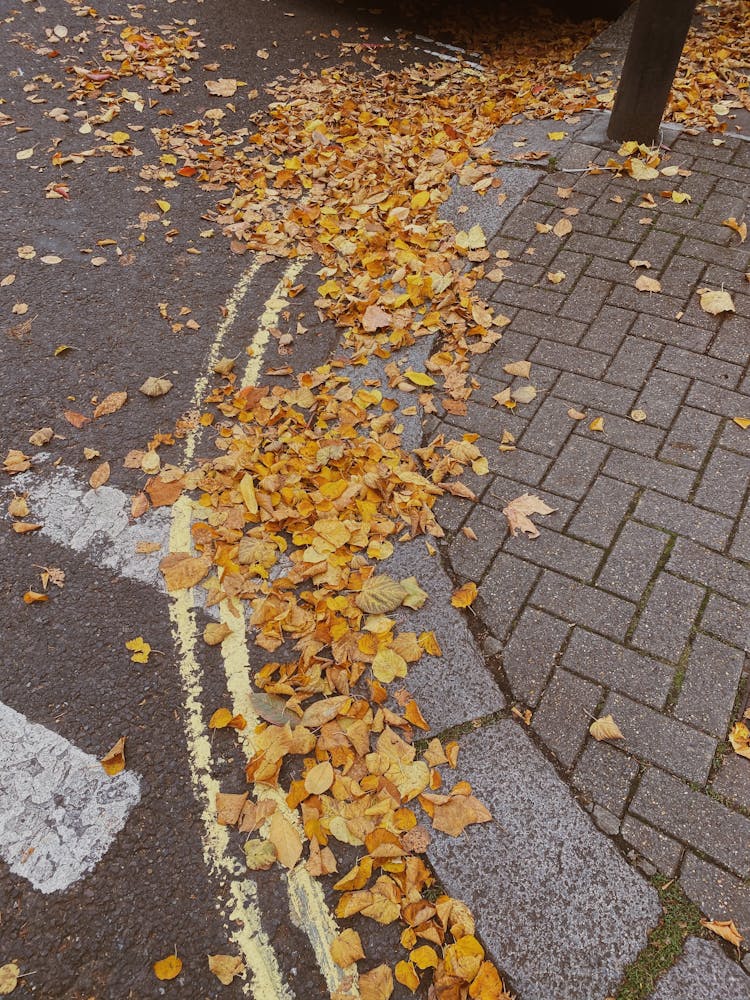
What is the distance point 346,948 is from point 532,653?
1190mm

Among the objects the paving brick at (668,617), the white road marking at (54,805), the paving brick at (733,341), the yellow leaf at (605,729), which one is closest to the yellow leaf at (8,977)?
the white road marking at (54,805)

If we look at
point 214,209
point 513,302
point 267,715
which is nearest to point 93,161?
point 214,209

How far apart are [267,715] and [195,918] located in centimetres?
68

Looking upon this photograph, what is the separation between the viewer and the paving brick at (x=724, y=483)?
3.07 metres

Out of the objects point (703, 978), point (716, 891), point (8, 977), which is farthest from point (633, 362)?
point (8, 977)

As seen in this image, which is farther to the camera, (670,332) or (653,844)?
(670,332)

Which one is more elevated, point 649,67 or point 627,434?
point 649,67

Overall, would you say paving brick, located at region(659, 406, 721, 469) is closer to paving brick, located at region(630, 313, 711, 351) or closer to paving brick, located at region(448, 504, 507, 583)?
paving brick, located at region(630, 313, 711, 351)

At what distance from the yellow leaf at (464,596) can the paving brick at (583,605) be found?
0.24 metres

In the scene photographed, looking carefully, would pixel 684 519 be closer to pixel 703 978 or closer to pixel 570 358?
pixel 570 358

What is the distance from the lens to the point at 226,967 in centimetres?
217

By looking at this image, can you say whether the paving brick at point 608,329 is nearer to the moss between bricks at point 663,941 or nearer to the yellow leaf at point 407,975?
the moss between bricks at point 663,941

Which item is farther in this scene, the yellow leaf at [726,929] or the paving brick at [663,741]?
the paving brick at [663,741]

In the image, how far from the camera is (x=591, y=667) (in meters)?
2.67
